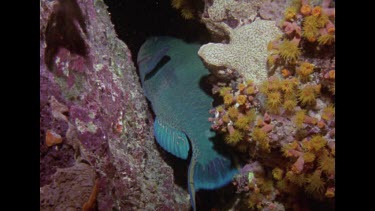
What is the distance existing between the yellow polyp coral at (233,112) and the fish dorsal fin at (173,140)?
0.82 m

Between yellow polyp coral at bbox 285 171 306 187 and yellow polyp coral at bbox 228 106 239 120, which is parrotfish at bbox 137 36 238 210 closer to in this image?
yellow polyp coral at bbox 228 106 239 120

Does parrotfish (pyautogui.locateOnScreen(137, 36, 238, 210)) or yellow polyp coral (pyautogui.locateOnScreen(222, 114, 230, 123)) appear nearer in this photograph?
yellow polyp coral (pyautogui.locateOnScreen(222, 114, 230, 123))

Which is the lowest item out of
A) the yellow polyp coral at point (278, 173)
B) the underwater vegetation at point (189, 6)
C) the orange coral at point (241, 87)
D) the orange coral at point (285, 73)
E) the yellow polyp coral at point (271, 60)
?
the yellow polyp coral at point (278, 173)

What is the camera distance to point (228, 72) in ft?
9.36

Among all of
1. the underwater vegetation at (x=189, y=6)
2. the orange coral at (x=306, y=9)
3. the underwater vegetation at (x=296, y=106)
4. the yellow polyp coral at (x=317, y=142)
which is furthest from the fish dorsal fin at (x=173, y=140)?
the orange coral at (x=306, y=9)

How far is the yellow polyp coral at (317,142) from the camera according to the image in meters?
2.30

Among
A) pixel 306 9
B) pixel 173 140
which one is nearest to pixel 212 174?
pixel 173 140

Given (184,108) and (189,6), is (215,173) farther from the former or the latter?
(189,6)

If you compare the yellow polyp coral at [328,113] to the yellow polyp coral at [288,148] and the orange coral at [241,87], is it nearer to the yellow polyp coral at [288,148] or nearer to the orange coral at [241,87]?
the yellow polyp coral at [288,148]

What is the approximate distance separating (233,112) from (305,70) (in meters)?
0.74

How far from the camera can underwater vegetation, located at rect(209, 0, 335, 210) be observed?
7.58ft

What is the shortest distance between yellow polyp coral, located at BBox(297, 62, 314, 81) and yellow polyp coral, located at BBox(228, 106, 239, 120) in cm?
66

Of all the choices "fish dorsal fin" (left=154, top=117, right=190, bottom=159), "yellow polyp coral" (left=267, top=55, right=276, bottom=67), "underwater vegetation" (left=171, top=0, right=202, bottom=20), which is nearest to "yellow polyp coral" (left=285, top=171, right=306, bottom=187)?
"yellow polyp coral" (left=267, top=55, right=276, bottom=67)

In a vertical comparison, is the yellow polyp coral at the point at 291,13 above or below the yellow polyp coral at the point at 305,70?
above
